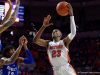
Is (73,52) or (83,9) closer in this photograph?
(73,52)

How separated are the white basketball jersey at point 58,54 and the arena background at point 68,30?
30.0ft

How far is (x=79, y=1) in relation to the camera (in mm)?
18078

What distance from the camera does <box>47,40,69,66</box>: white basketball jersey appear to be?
530 centimetres

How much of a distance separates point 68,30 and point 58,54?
12.0 m

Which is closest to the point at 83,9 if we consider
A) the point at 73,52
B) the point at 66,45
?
the point at 73,52

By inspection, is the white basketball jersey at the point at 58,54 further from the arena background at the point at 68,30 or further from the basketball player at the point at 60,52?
the arena background at the point at 68,30

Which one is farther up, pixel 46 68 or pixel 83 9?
pixel 83 9

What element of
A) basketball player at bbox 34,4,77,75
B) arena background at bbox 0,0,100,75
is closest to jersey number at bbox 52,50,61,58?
basketball player at bbox 34,4,77,75

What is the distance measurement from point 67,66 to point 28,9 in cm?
1290

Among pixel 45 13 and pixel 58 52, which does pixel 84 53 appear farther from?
pixel 58 52


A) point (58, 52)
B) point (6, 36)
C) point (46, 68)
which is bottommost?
point (46, 68)

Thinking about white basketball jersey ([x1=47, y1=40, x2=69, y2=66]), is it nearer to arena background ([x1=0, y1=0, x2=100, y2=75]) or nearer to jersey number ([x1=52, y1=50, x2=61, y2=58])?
jersey number ([x1=52, y1=50, x2=61, y2=58])

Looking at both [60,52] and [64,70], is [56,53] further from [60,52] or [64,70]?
[64,70]

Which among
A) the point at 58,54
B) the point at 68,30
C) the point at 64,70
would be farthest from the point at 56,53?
the point at 68,30
